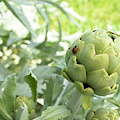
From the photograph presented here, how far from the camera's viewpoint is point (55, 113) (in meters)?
0.52

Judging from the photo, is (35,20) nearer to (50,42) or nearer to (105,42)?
(50,42)

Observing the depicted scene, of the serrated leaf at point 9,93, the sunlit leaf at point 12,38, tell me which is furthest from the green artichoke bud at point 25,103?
the sunlit leaf at point 12,38

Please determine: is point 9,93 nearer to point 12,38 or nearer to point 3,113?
point 3,113

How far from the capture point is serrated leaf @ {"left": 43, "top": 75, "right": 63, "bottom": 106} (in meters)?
0.62

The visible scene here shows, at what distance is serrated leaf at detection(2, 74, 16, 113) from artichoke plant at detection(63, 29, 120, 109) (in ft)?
0.47

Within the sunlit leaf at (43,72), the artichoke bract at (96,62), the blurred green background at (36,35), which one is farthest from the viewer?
the blurred green background at (36,35)

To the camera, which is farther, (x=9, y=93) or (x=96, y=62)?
(x=9, y=93)

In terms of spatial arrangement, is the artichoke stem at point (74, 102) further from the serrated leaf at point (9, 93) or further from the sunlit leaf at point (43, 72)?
the sunlit leaf at point (43, 72)

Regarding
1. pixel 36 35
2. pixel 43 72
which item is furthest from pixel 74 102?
pixel 36 35

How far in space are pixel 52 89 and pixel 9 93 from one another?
108mm

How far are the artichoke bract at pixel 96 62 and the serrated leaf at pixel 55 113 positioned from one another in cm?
8

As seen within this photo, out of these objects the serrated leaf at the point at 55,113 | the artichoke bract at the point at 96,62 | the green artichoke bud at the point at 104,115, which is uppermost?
the artichoke bract at the point at 96,62

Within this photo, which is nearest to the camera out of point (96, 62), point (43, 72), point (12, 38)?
point (96, 62)

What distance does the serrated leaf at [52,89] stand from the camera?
0.62m
